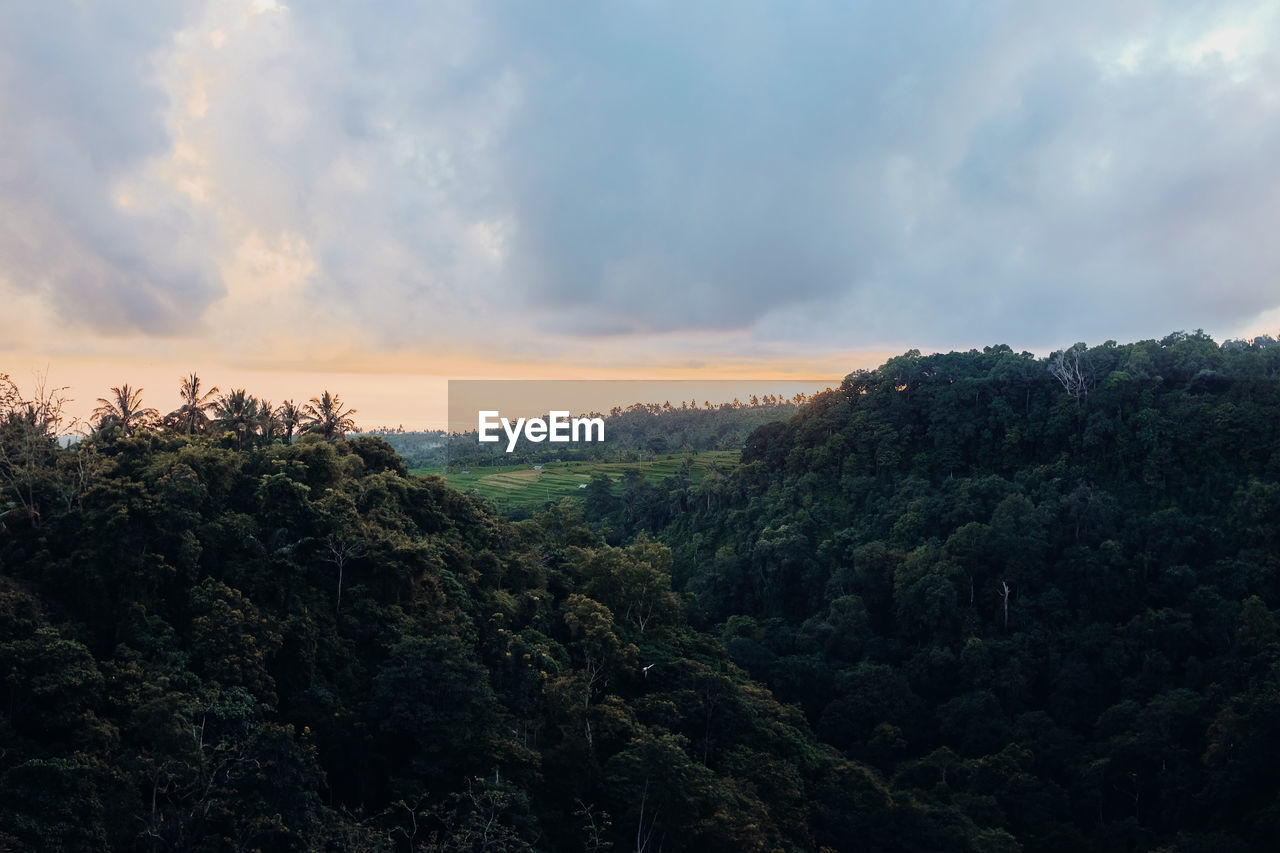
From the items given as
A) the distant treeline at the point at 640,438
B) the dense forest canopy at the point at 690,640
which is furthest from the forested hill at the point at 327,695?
the distant treeline at the point at 640,438

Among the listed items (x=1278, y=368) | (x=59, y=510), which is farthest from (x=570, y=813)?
(x=1278, y=368)

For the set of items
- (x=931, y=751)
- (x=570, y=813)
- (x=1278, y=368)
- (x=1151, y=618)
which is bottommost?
(x=931, y=751)

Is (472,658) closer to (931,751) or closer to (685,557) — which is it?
(931,751)

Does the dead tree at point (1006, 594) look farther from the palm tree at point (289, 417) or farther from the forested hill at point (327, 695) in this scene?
the palm tree at point (289, 417)

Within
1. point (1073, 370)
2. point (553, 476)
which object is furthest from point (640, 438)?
point (1073, 370)

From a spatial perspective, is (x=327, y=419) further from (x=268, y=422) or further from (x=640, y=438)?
(x=640, y=438)

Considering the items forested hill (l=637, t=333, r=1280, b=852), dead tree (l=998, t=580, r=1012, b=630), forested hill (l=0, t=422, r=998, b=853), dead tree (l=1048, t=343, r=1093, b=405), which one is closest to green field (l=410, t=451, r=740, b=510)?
forested hill (l=637, t=333, r=1280, b=852)
